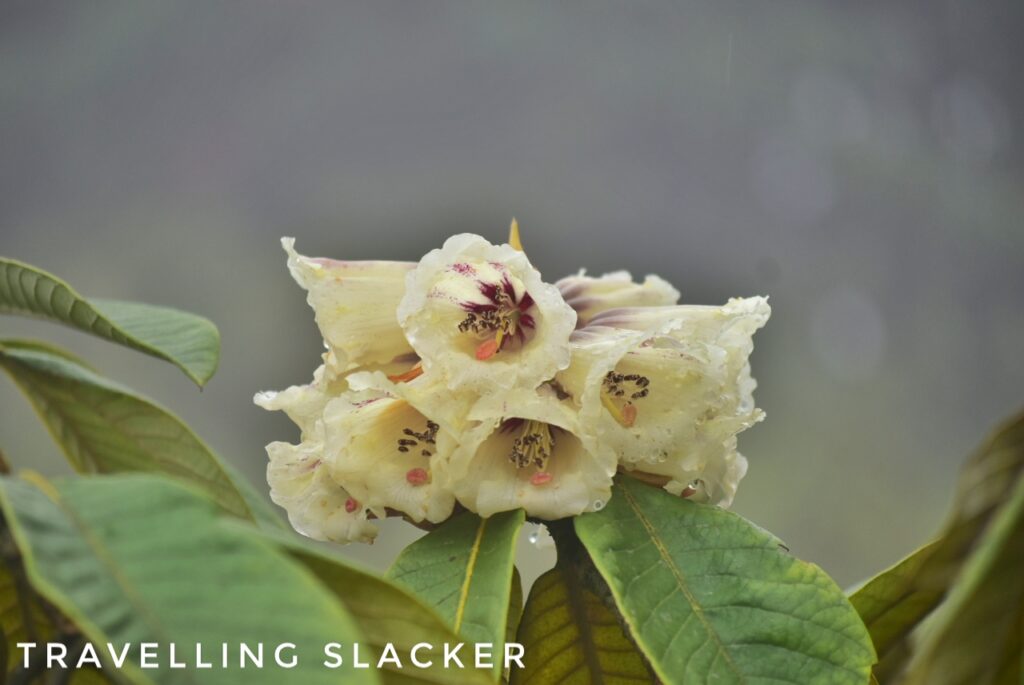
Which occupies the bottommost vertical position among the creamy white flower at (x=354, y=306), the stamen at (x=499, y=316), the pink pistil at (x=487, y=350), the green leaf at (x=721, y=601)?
the green leaf at (x=721, y=601)

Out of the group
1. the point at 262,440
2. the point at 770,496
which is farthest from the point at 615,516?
the point at 770,496

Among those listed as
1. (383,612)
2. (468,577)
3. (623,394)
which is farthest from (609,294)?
(383,612)

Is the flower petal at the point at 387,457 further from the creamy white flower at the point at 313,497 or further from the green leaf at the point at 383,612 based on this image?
the green leaf at the point at 383,612

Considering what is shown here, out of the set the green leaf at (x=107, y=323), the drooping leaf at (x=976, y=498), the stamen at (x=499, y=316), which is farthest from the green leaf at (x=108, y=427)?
the drooping leaf at (x=976, y=498)

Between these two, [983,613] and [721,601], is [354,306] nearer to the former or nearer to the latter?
Result: [721,601]

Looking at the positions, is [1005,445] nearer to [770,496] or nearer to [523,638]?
[523,638]
